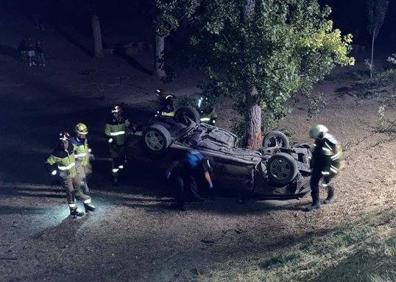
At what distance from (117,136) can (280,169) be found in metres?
4.01

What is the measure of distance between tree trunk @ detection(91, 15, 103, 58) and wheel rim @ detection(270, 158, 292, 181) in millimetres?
17627

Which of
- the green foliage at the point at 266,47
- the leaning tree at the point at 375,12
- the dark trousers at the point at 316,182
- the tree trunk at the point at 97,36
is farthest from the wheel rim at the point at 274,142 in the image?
the tree trunk at the point at 97,36

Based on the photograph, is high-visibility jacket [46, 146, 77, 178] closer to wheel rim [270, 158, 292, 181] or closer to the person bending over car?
the person bending over car

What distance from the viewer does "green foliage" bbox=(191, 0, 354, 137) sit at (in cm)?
1130

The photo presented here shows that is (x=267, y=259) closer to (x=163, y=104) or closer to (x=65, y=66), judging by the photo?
(x=163, y=104)

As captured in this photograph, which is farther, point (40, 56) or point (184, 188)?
point (40, 56)

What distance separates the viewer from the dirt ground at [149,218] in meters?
8.80

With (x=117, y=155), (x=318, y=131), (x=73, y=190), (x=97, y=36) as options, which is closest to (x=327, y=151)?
(x=318, y=131)

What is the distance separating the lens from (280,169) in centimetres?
1065

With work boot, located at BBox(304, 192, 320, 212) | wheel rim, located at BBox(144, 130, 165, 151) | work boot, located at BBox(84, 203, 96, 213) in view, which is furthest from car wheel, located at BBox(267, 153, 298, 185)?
work boot, located at BBox(84, 203, 96, 213)

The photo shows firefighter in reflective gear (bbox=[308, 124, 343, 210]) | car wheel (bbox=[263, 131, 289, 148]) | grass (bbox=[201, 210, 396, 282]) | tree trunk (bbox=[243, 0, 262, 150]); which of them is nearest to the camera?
grass (bbox=[201, 210, 396, 282])

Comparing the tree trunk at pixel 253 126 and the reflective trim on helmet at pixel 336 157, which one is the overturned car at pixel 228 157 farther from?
the tree trunk at pixel 253 126

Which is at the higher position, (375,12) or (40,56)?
(375,12)

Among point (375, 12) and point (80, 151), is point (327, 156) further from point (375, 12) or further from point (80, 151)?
point (375, 12)
